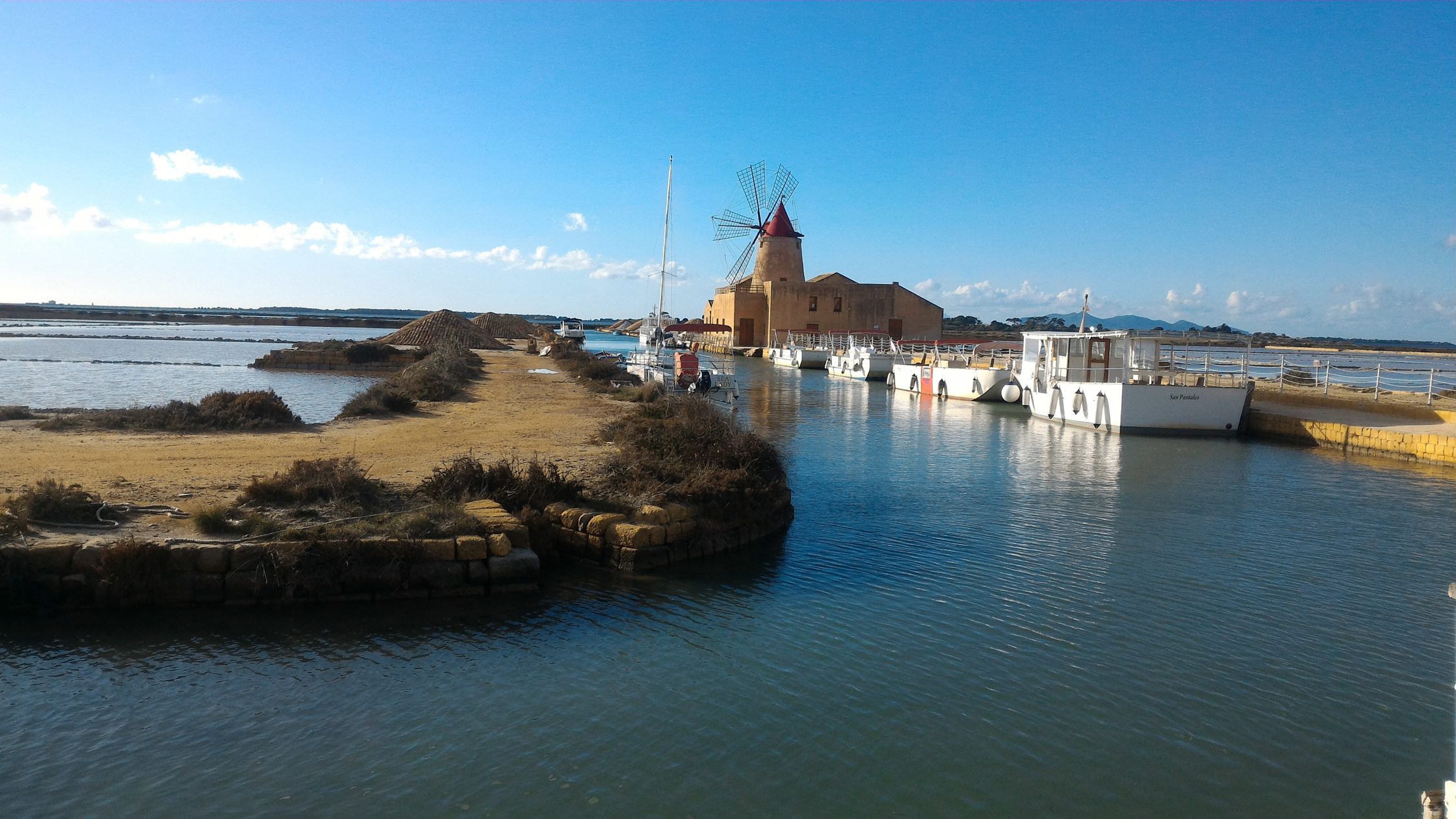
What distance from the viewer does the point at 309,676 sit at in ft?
19.3

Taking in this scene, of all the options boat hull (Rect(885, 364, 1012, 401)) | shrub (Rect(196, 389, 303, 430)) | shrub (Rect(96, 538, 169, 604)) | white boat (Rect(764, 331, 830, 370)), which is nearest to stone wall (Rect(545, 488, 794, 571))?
shrub (Rect(96, 538, 169, 604))

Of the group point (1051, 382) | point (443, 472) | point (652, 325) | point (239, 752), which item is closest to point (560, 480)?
point (443, 472)

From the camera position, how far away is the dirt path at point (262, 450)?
345 inches

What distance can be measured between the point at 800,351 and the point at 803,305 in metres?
12.6

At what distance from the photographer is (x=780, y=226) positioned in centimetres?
6838

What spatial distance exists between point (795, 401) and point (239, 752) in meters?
24.3

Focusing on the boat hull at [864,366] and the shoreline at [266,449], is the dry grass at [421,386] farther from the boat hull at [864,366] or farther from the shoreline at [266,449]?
the boat hull at [864,366]

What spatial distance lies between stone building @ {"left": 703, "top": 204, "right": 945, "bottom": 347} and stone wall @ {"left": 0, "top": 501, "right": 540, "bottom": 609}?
5586 cm

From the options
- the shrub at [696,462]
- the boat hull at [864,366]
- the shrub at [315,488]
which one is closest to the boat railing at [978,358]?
the boat hull at [864,366]

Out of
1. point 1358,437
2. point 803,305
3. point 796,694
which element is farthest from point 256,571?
point 803,305

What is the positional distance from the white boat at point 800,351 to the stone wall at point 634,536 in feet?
134

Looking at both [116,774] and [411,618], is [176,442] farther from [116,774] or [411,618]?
[116,774]

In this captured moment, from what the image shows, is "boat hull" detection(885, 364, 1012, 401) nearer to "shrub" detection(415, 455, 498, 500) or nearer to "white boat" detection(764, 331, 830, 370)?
"white boat" detection(764, 331, 830, 370)

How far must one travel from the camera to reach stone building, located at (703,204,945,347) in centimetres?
6312
